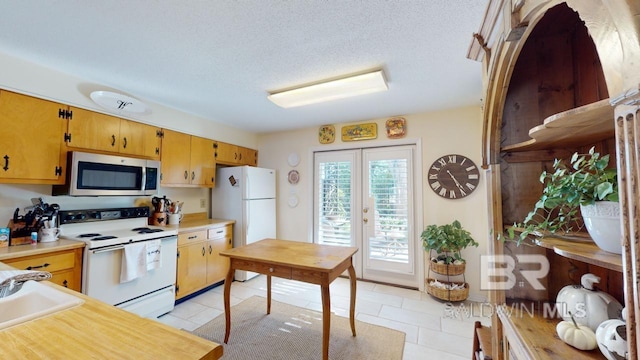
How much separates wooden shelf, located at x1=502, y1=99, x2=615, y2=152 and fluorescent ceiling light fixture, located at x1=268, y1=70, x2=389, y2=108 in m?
1.37

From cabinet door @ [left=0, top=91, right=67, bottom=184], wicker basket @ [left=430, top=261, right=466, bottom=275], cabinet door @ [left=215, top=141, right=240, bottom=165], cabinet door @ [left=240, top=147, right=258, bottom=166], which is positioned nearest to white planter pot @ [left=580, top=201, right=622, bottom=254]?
wicker basket @ [left=430, top=261, right=466, bottom=275]

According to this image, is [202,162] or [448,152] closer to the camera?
[448,152]

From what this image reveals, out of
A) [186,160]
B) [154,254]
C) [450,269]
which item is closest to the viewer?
[154,254]

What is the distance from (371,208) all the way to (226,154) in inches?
92.7

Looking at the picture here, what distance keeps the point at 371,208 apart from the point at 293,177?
4.60 ft

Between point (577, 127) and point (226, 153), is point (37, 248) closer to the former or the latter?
point (226, 153)

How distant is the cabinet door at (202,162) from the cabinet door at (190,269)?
887 mm

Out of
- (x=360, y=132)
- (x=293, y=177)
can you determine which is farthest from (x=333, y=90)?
(x=293, y=177)

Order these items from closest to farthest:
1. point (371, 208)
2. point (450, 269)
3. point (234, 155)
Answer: point (450, 269) < point (371, 208) < point (234, 155)

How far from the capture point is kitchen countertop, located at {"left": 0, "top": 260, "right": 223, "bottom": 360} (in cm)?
71

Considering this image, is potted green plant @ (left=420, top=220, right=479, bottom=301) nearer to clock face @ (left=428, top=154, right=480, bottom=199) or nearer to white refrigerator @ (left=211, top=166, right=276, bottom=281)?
clock face @ (left=428, top=154, right=480, bottom=199)

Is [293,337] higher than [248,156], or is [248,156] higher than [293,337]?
[248,156]

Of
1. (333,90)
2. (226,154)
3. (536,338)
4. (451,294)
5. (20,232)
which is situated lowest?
(451,294)

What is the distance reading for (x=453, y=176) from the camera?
308 cm
